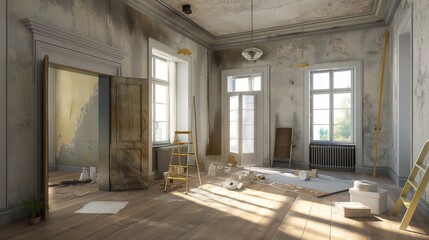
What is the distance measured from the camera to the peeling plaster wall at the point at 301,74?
702cm

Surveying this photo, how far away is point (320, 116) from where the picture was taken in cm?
778

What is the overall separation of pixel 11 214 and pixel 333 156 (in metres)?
6.85

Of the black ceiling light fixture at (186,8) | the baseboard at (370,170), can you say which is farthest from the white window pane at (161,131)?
the baseboard at (370,170)

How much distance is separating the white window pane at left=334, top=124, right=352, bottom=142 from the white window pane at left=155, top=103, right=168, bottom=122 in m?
4.51

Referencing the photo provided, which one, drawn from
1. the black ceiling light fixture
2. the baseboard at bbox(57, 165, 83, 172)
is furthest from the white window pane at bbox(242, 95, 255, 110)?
the baseboard at bbox(57, 165, 83, 172)

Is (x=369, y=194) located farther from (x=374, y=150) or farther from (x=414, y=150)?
(x=374, y=150)

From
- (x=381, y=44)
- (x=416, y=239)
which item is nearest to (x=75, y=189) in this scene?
(x=416, y=239)

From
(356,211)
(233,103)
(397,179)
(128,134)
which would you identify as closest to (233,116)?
(233,103)

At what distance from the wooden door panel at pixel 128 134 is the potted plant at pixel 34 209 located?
57.8 inches

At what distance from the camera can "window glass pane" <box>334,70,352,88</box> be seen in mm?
7473

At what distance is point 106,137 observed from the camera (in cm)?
508

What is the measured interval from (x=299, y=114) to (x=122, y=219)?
5.66m

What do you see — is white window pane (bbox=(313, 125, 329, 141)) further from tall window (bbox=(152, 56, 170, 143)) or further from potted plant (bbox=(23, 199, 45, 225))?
potted plant (bbox=(23, 199, 45, 225))

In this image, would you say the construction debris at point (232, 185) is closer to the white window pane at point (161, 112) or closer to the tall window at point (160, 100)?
the tall window at point (160, 100)
